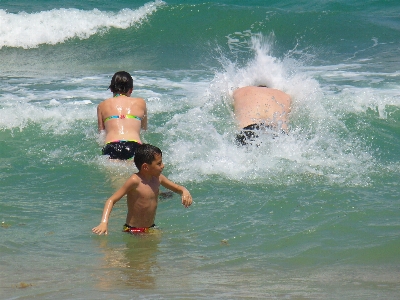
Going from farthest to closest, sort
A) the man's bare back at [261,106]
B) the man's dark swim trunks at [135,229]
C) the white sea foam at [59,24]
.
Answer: the white sea foam at [59,24] < the man's bare back at [261,106] < the man's dark swim trunks at [135,229]

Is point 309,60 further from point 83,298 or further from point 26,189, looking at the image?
point 83,298

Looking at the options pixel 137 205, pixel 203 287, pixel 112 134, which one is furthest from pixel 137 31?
pixel 203 287

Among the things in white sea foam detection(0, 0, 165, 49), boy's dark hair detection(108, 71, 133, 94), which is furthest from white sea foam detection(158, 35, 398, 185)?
white sea foam detection(0, 0, 165, 49)

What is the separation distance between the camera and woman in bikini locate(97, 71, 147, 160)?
675cm

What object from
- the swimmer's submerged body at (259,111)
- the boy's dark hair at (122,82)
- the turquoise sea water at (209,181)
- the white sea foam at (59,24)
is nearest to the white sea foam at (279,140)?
the turquoise sea water at (209,181)

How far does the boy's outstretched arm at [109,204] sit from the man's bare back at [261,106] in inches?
104

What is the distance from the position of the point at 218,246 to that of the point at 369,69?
25.6ft

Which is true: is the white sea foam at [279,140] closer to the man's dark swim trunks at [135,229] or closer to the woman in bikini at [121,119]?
the woman in bikini at [121,119]

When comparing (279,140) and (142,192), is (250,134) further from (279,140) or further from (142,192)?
(142,192)

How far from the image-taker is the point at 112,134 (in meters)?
6.88

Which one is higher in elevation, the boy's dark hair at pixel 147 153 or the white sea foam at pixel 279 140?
the boy's dark hair at pixel 147 153

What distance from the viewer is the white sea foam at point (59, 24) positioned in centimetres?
1494

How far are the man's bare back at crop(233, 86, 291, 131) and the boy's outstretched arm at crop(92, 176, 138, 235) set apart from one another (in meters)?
2.65

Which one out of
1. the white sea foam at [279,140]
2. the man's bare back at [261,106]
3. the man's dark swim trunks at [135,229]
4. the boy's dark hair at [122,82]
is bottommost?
the man's dark swim trunks at [135,229]
